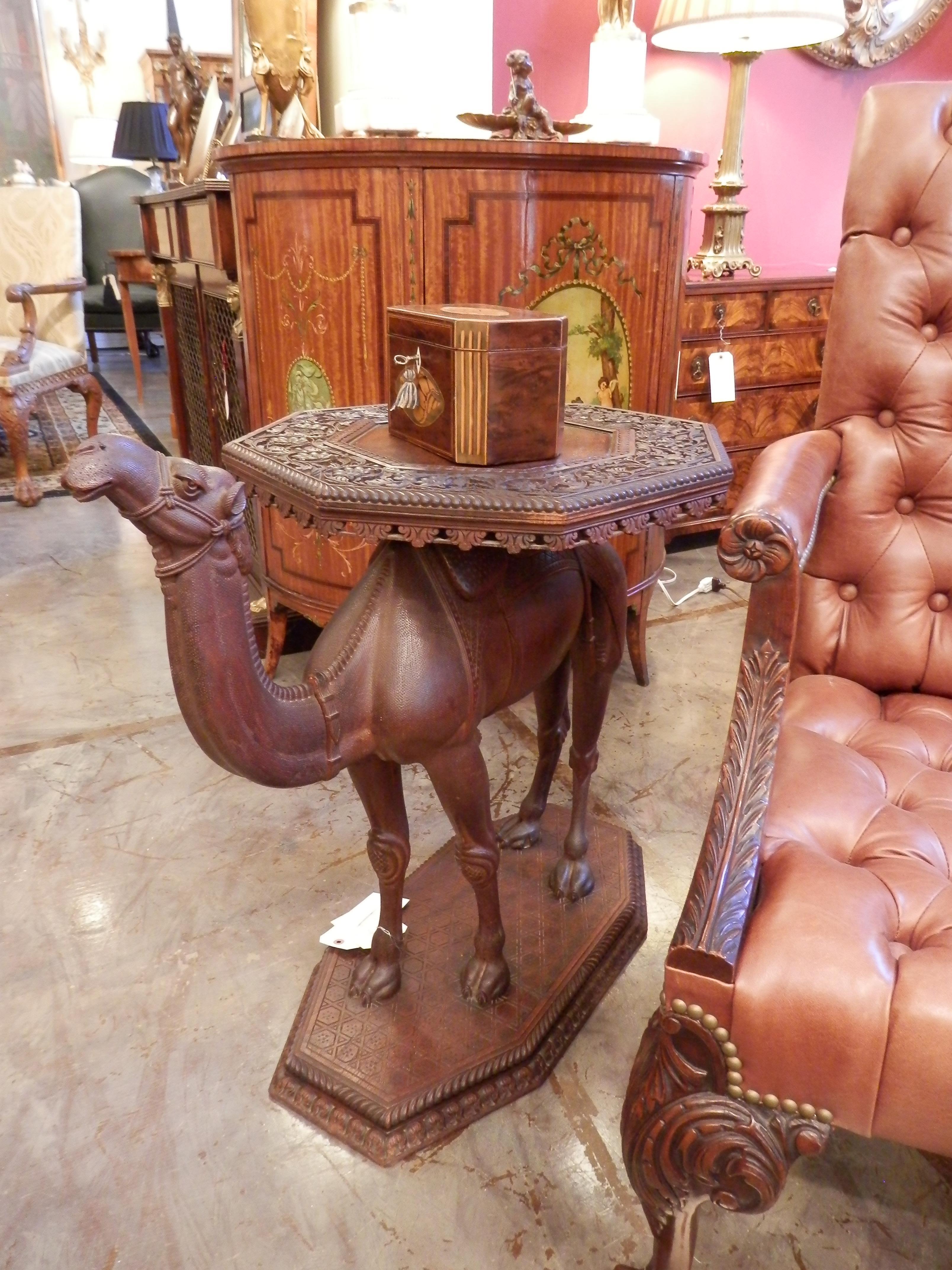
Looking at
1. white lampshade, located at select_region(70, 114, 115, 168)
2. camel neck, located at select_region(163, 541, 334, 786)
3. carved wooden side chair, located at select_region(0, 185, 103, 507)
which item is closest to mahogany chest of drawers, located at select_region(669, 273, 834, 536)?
camel neck, located at select_region(163, 541, 334, 786)

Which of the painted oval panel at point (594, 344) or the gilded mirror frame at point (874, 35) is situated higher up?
the gilded mirror frame at point (874, 35)

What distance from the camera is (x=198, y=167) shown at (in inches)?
125

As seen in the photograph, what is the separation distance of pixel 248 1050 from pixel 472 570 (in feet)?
2.70

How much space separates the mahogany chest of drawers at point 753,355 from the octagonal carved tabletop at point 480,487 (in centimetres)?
190

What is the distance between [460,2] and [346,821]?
7.86ft

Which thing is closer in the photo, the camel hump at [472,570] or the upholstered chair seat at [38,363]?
the camel hump at [472,570]

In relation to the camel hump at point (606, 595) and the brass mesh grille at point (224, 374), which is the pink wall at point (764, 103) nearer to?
the brass mesh grille at point (224, 374)

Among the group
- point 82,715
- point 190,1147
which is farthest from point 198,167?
point 190,1147

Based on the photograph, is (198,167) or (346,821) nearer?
(346,821)

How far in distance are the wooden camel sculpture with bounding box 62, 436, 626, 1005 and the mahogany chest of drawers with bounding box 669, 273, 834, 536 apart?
1.83 metres

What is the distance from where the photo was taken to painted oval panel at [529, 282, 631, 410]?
1826 millimetres

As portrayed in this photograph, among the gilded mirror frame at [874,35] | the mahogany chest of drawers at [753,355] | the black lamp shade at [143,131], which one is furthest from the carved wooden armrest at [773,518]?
the black lamp shade at [143,131]

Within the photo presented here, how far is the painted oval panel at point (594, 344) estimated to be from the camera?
5.99ft

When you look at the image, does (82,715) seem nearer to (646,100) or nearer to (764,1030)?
(764,1030)
